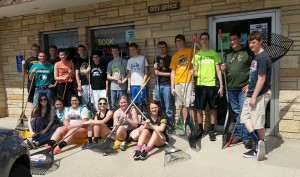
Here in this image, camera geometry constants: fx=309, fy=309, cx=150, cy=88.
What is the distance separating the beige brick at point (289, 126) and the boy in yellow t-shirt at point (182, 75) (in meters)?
1.54

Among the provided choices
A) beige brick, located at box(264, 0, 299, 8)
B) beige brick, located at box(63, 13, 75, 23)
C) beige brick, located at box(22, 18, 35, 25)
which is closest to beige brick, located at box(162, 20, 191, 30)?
beige brick, located at box(264, 0, 299, 8)

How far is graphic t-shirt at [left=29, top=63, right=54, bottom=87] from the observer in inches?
251

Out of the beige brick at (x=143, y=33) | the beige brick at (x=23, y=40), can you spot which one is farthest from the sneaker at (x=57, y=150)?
the beige brick at (x=23, y=40)

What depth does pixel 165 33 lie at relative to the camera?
5.97m

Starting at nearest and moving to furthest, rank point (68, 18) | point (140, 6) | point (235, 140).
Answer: point (235, 140) → point (140, 6) → point (68, 18)

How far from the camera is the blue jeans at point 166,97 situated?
5746 mm

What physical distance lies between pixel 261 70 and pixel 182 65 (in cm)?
166

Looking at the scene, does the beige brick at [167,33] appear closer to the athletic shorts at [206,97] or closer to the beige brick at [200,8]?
the beige brick at [200,8]

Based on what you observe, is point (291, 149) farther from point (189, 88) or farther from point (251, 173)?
point (189, 88)

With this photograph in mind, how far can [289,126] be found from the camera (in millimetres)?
4996

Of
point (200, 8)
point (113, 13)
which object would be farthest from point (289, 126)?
point (113, 13)

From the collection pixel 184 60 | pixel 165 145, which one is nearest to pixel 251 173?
pixel 165 145

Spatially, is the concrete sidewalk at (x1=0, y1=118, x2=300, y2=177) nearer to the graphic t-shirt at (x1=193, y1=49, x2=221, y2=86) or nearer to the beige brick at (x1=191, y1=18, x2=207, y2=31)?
the graphic t-shirt at (x1=193, y1=49, x2=221, y2=86)

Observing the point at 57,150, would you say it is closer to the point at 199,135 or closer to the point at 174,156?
the point at 174,156
